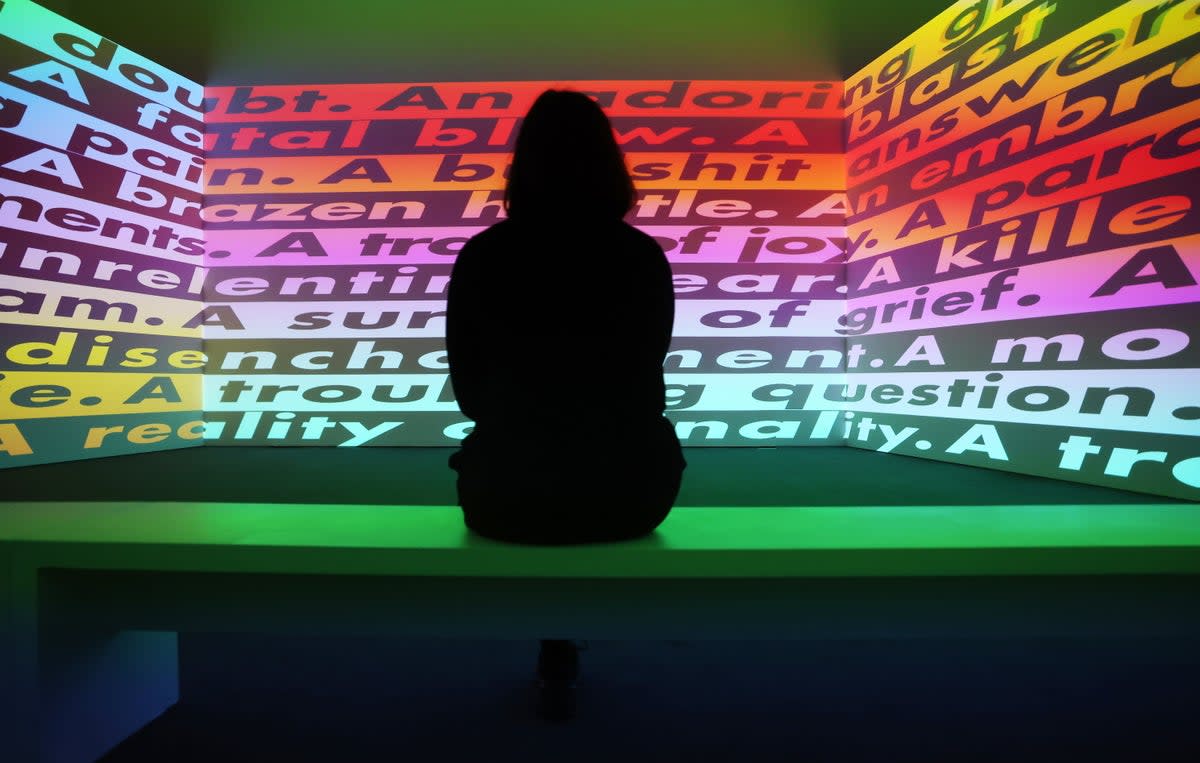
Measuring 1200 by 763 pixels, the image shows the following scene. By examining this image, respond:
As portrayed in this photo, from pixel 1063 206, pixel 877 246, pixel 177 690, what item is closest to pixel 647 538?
pixel 177 690

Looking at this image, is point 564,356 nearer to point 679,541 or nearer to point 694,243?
point 679,541

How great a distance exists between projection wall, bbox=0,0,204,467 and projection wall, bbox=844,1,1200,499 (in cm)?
506

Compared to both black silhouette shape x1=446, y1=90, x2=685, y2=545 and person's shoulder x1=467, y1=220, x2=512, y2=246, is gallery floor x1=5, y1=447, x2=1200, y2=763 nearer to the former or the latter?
black silhouette shape x1=446, y1=90, x2=685, y2=545

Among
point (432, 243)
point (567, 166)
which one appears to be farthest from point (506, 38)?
point (567, 166)

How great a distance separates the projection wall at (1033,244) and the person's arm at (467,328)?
3332mm

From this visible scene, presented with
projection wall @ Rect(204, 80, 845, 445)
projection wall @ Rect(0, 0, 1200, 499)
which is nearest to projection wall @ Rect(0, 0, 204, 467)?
projection wall @ Rect(0, 0, 1200, 499)

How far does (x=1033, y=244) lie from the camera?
4051 millimetres

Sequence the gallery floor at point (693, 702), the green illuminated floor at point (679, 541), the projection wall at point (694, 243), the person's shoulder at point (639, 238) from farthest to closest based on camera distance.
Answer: the projection wall at point (694, 243)
the gallery floor at point (693, 702)
the person's shoulder at point (639, 238)
the green illuminated floor at point (679, 541)

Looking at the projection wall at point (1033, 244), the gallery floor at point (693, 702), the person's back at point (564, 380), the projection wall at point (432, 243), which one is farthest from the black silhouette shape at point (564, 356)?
the projection wall at point (432, 243)

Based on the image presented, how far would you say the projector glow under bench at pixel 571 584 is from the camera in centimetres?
105

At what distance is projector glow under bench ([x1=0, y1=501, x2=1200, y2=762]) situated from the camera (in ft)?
3.44

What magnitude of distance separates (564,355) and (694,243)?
4.93 m

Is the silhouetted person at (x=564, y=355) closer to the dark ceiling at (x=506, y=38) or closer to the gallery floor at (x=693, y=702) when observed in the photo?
the gallery floor at (x=693, y=702)

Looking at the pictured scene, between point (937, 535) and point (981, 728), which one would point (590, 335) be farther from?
point (981, 728)
